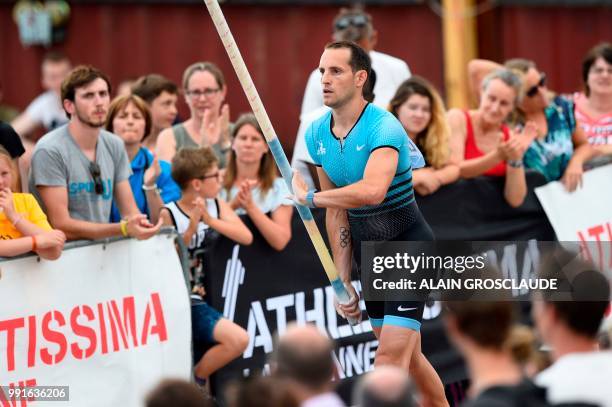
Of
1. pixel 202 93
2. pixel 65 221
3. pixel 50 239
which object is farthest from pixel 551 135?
pixel 50 239

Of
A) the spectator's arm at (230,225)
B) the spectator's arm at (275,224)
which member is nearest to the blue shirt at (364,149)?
the spectator's arm at (230,225)

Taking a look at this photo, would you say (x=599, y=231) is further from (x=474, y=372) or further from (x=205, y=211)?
(x=474, y=372)

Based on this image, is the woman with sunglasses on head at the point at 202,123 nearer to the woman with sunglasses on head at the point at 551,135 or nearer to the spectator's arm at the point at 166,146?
the spectator's arm at the point at 166,146

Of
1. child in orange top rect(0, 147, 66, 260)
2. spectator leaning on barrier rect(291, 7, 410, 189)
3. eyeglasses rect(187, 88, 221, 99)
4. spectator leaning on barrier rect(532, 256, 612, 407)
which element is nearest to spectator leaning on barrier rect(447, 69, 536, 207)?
spectator leaning on barrier rect(291, 7, 410, 189)

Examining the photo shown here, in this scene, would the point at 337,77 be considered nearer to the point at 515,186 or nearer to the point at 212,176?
the point at 212,176

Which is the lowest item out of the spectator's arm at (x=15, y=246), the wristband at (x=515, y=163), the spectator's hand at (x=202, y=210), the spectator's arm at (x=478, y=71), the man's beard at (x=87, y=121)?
the spectator's arm at (x=15, y=246)

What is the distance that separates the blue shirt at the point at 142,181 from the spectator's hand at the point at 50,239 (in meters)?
1.35

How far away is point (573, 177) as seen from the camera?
970 cm

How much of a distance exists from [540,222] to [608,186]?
2.04 ft

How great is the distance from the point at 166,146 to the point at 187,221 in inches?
41.5

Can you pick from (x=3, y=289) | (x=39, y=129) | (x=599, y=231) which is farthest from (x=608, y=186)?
(x=39, y=129)

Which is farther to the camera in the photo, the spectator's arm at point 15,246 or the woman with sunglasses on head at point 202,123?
the woman with sunglasses on head at point 202,123

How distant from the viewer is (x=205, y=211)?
8078 millimetres

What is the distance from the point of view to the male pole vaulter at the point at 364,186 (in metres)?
6.86
